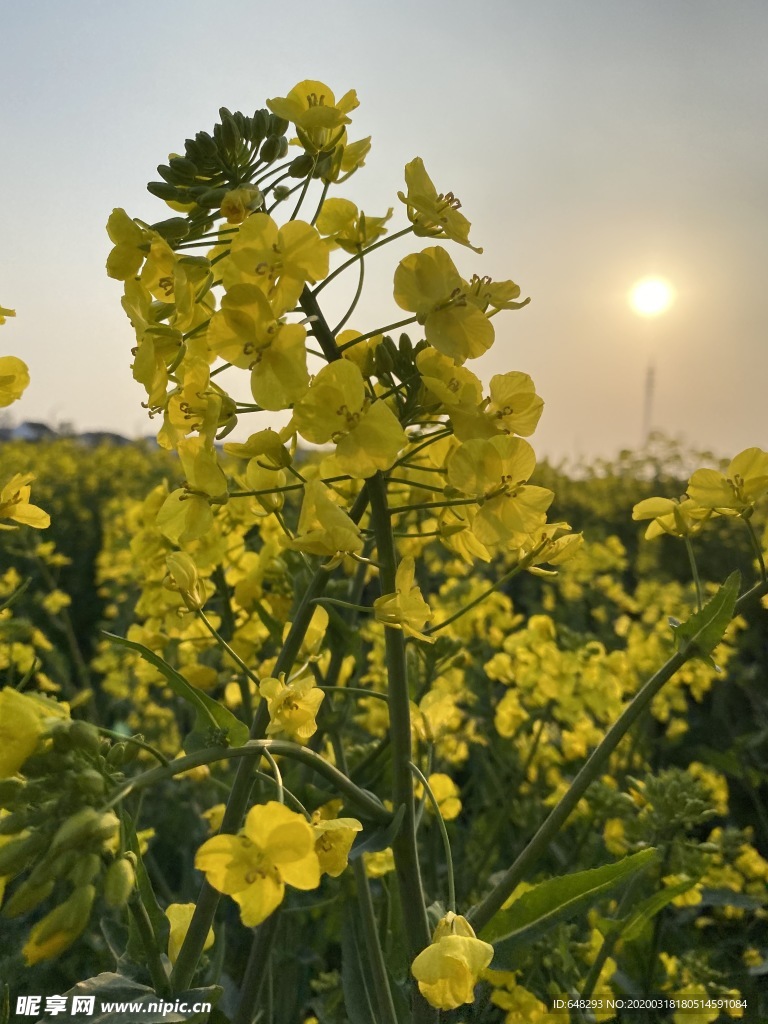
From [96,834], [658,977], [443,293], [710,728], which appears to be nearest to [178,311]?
[443,293]

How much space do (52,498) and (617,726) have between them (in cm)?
661

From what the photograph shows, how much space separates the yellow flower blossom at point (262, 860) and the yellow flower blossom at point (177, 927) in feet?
1.18

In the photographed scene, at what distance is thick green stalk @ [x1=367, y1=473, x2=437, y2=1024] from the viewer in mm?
990

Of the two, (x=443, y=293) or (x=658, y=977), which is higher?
(x=443, y=293)

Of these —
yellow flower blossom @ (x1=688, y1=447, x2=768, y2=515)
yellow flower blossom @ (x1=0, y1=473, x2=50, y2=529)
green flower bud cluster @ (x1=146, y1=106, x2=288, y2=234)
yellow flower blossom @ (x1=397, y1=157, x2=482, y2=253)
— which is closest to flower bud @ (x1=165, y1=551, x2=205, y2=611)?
yellow flower blossom @ (x1=0, y1=473, x2=50, y2=529)

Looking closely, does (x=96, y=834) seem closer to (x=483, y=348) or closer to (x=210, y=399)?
(x=210, y=399)

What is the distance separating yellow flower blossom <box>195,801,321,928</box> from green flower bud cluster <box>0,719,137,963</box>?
0.25 ft

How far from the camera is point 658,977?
6.06 ft

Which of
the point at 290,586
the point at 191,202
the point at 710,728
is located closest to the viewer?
the point at 191,202

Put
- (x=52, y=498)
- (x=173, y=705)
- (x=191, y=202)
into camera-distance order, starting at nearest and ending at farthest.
→ (x=191, y=202), (x=173, y=705), (x=52, y=498)

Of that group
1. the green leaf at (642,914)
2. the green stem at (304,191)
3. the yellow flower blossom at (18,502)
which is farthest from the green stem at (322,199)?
the green leaf at (642,914)

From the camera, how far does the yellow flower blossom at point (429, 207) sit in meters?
1.03

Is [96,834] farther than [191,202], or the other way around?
[191,202]

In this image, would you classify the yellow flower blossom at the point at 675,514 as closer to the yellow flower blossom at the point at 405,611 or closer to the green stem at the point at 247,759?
the yellow flower blossom at the point at 405,611
